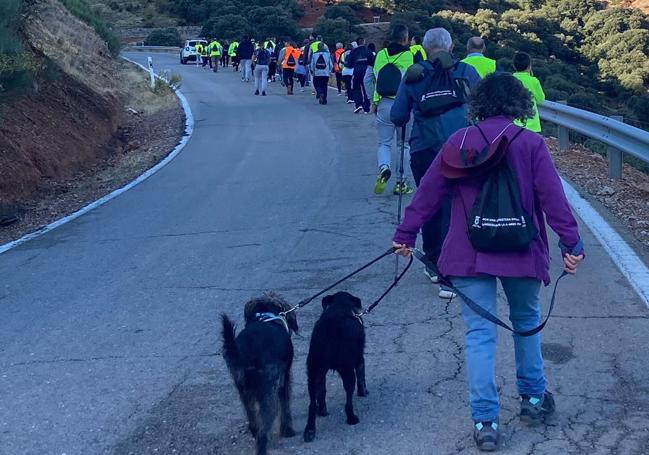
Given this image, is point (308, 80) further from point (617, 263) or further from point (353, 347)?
point (353, 347)

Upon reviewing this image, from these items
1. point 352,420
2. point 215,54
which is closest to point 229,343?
point 352,420

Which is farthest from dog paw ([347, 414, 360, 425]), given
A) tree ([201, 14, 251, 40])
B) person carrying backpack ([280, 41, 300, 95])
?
tree ([201, 14, 251, 40])

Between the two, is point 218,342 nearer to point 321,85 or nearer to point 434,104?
point 434,104

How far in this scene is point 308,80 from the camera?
33750 mm

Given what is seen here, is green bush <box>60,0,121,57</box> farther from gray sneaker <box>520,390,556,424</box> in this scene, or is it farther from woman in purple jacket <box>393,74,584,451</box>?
gray sneaker <box>520,390,556,424</box>

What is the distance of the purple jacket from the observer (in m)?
4.73

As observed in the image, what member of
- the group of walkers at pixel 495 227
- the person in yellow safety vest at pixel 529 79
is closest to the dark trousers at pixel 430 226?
the person in yellow safety vest at pixel 529 79

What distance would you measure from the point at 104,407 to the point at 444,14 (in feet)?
161

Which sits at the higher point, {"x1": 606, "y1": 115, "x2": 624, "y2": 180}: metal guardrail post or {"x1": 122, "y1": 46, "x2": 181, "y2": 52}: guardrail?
{"x1": 606, "y1": 115, "x2": 624, "y2": 180}: metal guardrail post

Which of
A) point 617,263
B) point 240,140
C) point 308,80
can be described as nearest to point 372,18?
point 308,80

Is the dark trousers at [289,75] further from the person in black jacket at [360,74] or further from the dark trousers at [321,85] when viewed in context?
the person in black jacket at [360,74]

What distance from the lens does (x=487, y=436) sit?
4.79 m

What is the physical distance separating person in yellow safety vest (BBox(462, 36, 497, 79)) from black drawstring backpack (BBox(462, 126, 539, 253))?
173 inches

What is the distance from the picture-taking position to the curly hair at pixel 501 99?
488 cm
